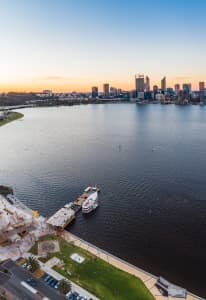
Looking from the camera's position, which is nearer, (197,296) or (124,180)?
(197,296)

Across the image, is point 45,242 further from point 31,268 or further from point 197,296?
point 197,296

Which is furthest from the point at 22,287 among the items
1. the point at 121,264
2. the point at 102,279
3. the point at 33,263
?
the point at 121,264

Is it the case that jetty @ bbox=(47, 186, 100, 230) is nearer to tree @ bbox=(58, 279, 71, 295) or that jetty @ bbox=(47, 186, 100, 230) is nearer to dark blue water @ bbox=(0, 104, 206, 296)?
dark blue water @ bbox=(0, 104, 206, 296)

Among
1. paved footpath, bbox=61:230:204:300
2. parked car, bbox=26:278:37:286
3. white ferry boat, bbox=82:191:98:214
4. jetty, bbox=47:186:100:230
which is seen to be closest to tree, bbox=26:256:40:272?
parked car, bbox=26:278:37:286

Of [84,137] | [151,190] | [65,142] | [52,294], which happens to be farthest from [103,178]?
[84,137]

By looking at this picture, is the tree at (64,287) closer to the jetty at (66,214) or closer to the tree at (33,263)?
the tree at (33,263)
